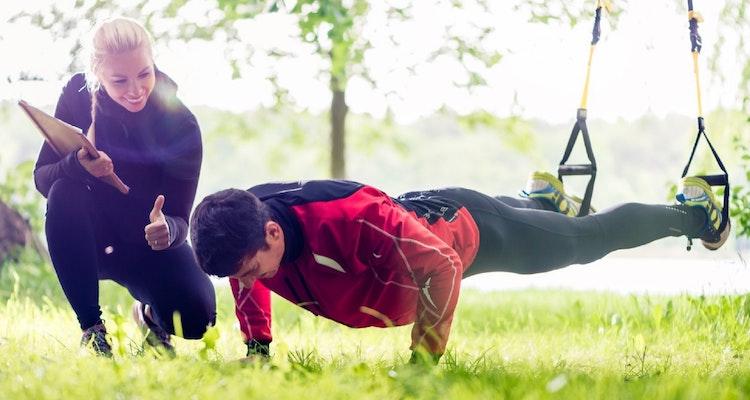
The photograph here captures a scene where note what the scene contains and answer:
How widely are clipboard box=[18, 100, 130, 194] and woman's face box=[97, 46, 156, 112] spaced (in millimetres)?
274

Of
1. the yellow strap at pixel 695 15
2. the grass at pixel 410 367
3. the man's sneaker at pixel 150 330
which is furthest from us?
the yellow strap at pixel 695 15

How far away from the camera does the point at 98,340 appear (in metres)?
3.34

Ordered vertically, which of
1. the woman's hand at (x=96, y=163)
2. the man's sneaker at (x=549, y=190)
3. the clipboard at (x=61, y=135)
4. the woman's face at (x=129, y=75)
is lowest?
the man's sneaker at (x=549, y=190)

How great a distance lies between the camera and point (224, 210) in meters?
2.70

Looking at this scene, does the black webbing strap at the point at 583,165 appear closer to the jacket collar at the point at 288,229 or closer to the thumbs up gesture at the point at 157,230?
the jacket collar at the point at 288,229

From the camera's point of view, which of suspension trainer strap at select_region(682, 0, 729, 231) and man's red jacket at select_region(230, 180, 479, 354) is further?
suspension trainer strap at select_region(682, 0, 729, 231)

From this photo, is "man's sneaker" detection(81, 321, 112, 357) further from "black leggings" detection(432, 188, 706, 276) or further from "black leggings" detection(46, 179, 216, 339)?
"black leggings" detection(432, 188, 706, 276)

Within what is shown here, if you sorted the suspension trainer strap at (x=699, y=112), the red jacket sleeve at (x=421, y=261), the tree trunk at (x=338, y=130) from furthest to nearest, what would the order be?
the tree trunk at (x=338, y=130) < the suspension trainer strap at (x=699, y=112) < the red jacket sleeve at (x=421, y=261)

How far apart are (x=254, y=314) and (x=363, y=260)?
580 millimetres

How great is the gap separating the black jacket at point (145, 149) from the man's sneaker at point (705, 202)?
2.33 m

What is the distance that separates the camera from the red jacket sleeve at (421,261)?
2873 millimetres

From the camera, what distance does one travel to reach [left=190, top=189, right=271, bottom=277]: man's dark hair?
269 centimetres

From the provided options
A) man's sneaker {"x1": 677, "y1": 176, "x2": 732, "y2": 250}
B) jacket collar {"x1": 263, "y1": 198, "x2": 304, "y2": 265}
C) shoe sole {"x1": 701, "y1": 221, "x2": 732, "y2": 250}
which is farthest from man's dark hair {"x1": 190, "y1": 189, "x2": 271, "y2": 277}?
shoe sole {"x1": 701, "y1": 221, "x2": 732, "y2": 250}

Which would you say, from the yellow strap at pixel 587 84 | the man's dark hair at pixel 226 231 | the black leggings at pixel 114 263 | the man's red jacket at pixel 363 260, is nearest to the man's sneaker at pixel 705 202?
the yellow strap at pixel 587 84
